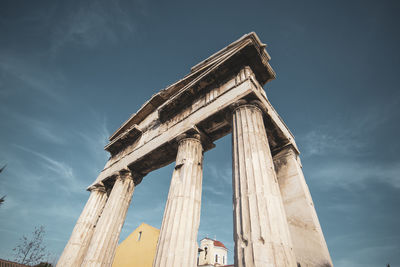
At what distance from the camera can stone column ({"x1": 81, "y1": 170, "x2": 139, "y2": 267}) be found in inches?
339

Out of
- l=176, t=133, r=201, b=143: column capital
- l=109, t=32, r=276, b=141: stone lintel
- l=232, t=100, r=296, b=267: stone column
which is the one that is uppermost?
l=109, t=32, r=276, b=141: stone lintel

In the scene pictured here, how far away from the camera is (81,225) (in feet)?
35.6

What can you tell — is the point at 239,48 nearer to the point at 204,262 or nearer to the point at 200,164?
the point at 200,164

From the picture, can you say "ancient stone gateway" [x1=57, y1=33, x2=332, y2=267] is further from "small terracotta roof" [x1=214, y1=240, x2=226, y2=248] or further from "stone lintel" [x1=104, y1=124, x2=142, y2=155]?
"small terracotta roof" [x1=214, y1=240, x2=226, y2=248]

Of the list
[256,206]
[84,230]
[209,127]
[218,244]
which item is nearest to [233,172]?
[256,206]

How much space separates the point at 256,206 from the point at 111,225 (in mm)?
8227

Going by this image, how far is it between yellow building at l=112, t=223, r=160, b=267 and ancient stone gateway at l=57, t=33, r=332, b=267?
876cm

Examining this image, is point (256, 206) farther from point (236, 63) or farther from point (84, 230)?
point (84, 230)

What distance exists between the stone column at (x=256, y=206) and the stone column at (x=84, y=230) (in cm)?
1012

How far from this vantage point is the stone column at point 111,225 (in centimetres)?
862

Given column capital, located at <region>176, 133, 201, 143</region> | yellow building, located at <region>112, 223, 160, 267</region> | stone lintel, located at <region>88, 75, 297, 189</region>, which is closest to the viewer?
stone lintel, located at <region>88, 75, 297, 189</region>

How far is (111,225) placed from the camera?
30.8 feet

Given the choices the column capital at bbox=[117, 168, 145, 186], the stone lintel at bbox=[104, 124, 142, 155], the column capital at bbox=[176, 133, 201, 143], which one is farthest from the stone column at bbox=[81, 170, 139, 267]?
the column capital at bbox=[176, 133, 201, 143]

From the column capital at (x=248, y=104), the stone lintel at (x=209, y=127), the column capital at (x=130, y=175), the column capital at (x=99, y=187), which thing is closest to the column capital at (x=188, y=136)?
the stone lintel at (x=209, y=127)
